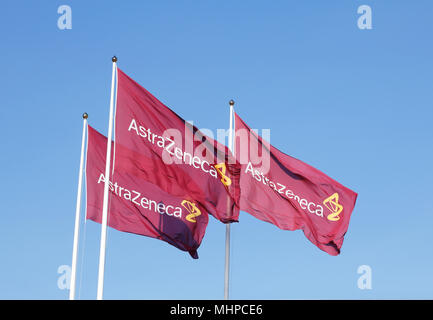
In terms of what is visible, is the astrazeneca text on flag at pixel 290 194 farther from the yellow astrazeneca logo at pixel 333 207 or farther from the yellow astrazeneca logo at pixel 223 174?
the yellow astrazeneca logo at pixel 223 174

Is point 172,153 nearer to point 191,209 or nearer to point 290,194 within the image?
point 191,209

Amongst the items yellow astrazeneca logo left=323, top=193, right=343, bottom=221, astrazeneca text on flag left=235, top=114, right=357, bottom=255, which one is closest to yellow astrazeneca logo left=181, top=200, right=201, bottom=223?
astrazeneca text on flag left=235, top=114, right=357, bottom=255

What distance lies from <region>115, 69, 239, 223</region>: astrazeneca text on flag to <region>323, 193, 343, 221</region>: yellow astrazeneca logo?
3605 mm

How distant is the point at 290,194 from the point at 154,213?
511 cm

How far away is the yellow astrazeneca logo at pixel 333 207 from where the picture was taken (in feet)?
89.7

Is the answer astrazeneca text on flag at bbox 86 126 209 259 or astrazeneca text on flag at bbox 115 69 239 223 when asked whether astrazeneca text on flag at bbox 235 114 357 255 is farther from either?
astrazeneca text on flag at bbox 86 126 209 259

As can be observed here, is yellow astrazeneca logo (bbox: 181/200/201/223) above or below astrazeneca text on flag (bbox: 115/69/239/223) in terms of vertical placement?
below

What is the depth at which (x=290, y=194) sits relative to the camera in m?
27.3

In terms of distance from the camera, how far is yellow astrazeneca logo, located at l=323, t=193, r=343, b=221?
89.7 feet

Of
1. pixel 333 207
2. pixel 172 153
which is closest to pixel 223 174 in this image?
pixel 172 153

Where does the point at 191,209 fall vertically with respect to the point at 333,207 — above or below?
below

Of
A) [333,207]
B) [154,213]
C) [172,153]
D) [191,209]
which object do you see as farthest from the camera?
[333,207]
